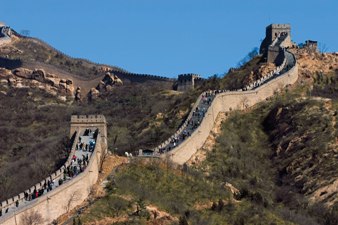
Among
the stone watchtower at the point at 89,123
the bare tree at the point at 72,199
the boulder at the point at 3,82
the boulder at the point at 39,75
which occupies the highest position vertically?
the boulder at the point at 39,75

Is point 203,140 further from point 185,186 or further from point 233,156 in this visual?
point 185,186

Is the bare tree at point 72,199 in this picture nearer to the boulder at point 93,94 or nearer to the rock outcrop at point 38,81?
the boulder at point 93,94

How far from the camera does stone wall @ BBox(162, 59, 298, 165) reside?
2879 inches

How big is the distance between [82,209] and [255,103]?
114ft

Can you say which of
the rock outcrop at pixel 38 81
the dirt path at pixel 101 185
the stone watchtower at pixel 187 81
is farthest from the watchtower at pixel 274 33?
the dirt path at pixel 101 185

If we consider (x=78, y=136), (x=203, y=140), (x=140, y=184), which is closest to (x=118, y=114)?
(x=203, y=140)

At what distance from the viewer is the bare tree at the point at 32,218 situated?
169 ft

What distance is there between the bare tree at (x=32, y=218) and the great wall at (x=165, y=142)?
107 mm

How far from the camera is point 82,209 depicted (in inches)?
2232

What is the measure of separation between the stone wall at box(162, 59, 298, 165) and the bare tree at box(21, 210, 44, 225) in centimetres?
1621

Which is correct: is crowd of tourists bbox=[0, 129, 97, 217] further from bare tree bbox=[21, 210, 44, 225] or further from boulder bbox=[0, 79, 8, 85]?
boulder bbox=[0, 79, 8, 85]

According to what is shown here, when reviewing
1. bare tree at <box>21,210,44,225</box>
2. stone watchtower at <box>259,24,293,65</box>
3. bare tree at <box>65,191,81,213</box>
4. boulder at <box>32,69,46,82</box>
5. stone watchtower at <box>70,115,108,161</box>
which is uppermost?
stone watchtower at <box>259,24,293,65</box>

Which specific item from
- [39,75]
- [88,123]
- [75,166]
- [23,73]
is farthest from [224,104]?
[23,73]

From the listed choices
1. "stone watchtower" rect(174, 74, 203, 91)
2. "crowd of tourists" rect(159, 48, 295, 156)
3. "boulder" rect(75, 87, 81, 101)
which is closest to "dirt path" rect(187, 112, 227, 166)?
"crowd of tourists" rect(159, 48, 295, 156)
